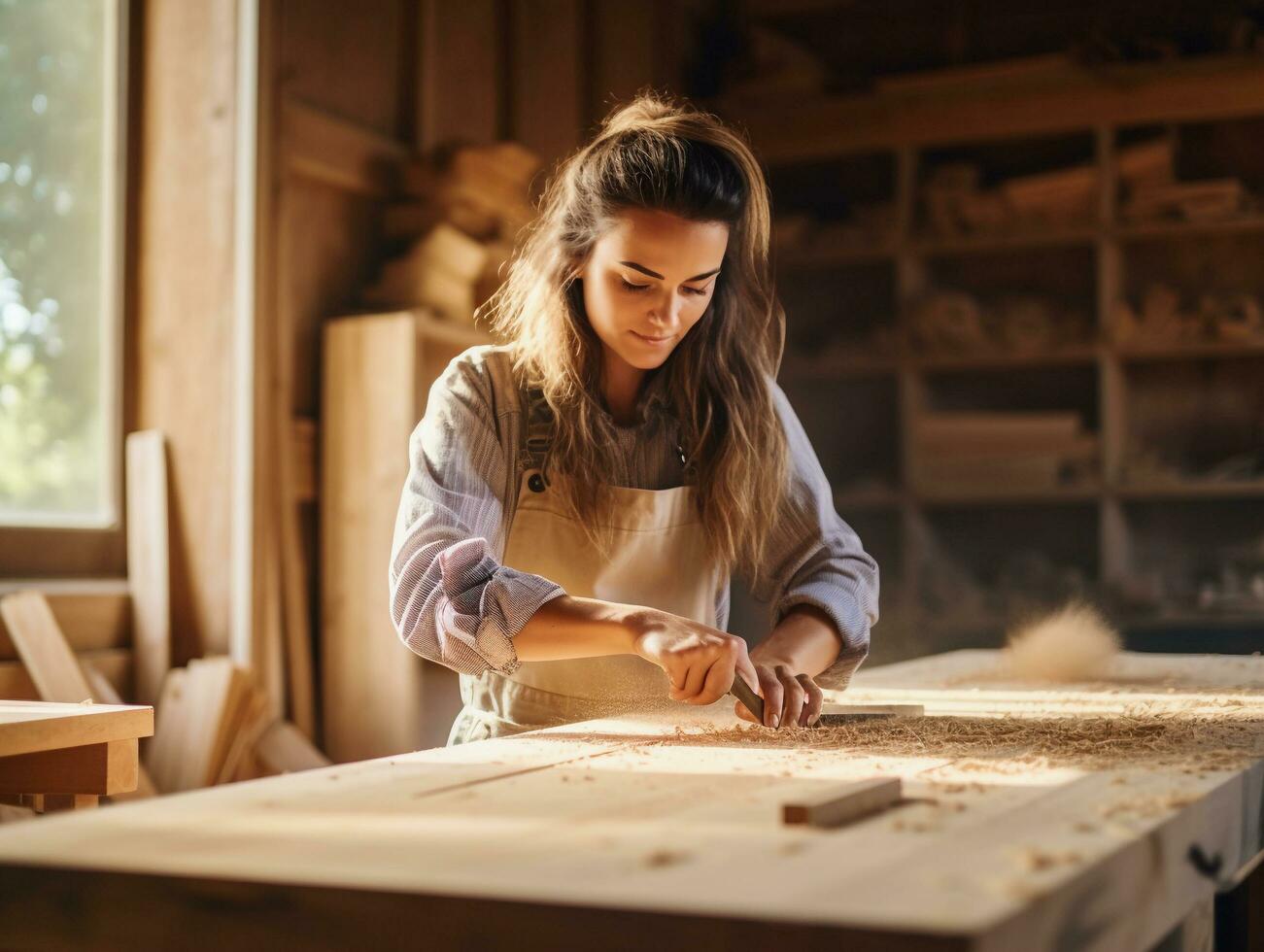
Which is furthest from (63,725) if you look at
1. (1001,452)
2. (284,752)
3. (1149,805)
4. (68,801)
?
(1001,452)

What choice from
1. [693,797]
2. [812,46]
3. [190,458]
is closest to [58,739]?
[693,797]

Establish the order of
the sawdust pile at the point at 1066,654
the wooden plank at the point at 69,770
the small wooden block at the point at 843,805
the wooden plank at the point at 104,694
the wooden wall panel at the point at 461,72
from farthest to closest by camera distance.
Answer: the wooden wall panel at the point at 461,72
the wooden plank at the point at 104,694
the sawdust pile at the point at 1066,654
the wooden plank at the point at 69,770
the small wooden block at the point at 843,805

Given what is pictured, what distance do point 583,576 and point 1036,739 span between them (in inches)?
28.7

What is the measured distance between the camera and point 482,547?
166 cm

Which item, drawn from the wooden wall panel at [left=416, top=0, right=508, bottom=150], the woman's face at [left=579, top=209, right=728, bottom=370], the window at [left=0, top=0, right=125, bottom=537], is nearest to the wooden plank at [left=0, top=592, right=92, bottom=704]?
the window at [left=0, top=0, right=125, bottom=537]

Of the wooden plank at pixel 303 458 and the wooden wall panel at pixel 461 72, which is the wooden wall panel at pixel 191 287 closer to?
the wooden plank at pixel 303 458

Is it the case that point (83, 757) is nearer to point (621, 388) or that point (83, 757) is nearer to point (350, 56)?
point (621, 388)

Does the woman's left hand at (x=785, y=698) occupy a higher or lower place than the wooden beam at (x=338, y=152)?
lower

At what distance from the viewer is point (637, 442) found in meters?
2.06

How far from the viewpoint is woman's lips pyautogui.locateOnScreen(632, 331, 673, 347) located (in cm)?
190

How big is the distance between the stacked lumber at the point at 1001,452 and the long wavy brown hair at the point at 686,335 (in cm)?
279

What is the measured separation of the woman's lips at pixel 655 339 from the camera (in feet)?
6.23

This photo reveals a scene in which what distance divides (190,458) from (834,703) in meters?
2.00

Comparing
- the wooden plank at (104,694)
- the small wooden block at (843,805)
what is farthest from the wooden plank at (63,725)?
the wooden plank at (104,694)
